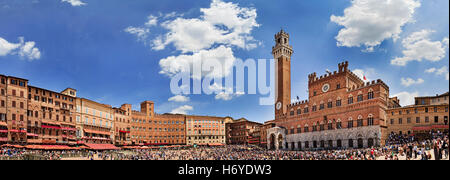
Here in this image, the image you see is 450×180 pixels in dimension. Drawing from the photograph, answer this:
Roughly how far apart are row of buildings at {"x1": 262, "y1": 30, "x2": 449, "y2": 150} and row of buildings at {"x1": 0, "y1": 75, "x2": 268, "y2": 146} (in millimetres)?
20837

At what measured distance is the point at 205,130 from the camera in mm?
97688

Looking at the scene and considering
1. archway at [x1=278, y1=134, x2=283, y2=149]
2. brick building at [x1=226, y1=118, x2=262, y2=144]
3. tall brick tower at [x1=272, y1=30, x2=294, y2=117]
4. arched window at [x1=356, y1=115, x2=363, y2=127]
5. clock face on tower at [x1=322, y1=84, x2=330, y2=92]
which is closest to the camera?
arched window at [x1=356, y1=115, x2=363, y2=127]

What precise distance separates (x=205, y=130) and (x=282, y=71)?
114ft

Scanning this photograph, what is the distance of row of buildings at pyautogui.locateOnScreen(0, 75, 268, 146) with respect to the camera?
52.8 metres

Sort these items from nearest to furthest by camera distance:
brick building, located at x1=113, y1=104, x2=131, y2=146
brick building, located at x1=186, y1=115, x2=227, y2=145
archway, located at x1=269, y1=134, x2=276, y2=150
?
archway, located at x1=269, y1=134, x2=276, y2=150, brick building, located at x1=113, y1=104, x2=131, y2=146, brick building, located at x1=186, y1=115, x2=227, y2=145

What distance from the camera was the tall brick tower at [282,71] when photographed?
73.5m

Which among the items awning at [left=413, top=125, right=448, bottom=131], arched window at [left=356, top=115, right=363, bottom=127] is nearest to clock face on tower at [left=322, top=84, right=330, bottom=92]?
arched window at [left=356, top=115, right=363, bottom=127]

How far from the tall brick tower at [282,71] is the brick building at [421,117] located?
84.0 ft

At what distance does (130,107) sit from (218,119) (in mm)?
29574

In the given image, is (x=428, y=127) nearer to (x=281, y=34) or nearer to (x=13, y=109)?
(x=281, y=34)

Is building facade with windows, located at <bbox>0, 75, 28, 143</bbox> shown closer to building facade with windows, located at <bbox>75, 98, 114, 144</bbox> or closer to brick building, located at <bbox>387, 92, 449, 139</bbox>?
building facade with windows, located at <bbox>75, 98, 114, 144</bbox>
